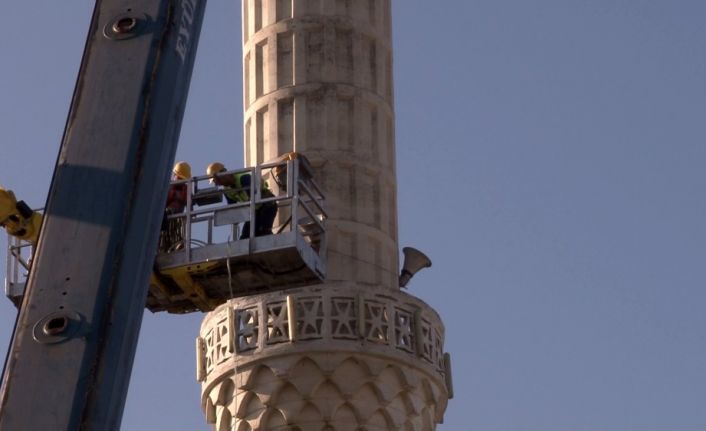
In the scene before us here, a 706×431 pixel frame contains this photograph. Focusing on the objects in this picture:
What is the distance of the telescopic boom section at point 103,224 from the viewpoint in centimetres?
1483

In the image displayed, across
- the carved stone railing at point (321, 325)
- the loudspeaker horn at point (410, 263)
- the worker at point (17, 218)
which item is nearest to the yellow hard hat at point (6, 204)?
the worker at point (17, 218)

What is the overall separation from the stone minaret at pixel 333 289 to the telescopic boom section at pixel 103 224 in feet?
24.6

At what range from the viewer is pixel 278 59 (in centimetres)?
2622

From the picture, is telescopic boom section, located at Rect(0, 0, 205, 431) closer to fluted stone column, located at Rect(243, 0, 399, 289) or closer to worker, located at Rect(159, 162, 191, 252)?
worker, located at Rect(159, 162, 191, 252)

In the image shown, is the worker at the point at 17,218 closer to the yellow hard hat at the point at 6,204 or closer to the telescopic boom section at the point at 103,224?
the yellow hard hat at the point at 6,204

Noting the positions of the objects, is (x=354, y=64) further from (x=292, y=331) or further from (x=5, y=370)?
(x=5, y=370)

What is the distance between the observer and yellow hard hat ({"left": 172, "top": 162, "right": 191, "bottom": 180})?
21625mm

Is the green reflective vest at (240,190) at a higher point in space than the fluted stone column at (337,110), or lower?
lower

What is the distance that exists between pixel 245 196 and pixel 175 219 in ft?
2.84

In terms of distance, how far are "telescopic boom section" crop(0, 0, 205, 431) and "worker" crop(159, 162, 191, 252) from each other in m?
3.98

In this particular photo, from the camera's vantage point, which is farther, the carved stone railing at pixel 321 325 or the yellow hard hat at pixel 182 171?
the carved stone railing at pixel 321 325

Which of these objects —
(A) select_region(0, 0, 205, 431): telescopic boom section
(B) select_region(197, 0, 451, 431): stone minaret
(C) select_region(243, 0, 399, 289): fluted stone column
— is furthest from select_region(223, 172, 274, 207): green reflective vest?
(A) select_region(0, 0, 205, 431): telescopic boom section

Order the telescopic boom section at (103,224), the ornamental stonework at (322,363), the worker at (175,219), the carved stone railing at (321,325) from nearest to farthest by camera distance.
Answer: the telescopic boom section at (103,224), the worker at (175,219), the ornamental stonework at (322,363), the carved stone railing at (321,325)

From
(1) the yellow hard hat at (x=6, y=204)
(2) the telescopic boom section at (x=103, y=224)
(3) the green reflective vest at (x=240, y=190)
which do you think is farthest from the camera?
(3) the green reflective vest at (x=240, y=190)
